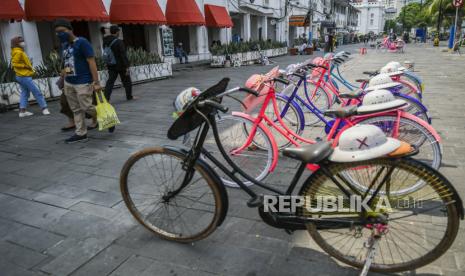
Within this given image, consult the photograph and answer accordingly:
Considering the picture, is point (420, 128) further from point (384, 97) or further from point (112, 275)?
point (112, 275)

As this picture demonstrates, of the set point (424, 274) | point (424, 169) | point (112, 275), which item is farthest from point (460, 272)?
point (112, 275)

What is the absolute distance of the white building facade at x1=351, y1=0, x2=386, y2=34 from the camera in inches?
3851

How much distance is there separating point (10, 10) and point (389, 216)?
457 inches

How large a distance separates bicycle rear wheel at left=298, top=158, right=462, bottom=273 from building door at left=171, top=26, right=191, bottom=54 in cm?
2097

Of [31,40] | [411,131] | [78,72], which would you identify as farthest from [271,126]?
[31,40]

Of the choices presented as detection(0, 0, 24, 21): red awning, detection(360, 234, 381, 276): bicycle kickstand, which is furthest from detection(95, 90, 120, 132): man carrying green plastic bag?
detection(0, 0, 24, 21): red awning

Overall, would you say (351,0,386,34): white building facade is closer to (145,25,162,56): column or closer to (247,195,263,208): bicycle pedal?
(145,25,162,56): column

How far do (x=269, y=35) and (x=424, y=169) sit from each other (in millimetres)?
33987

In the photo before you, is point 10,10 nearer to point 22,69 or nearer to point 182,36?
point 22,69

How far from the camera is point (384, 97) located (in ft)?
10.0

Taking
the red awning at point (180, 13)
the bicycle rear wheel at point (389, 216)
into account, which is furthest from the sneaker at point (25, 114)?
the red awning at point (180, 13)
